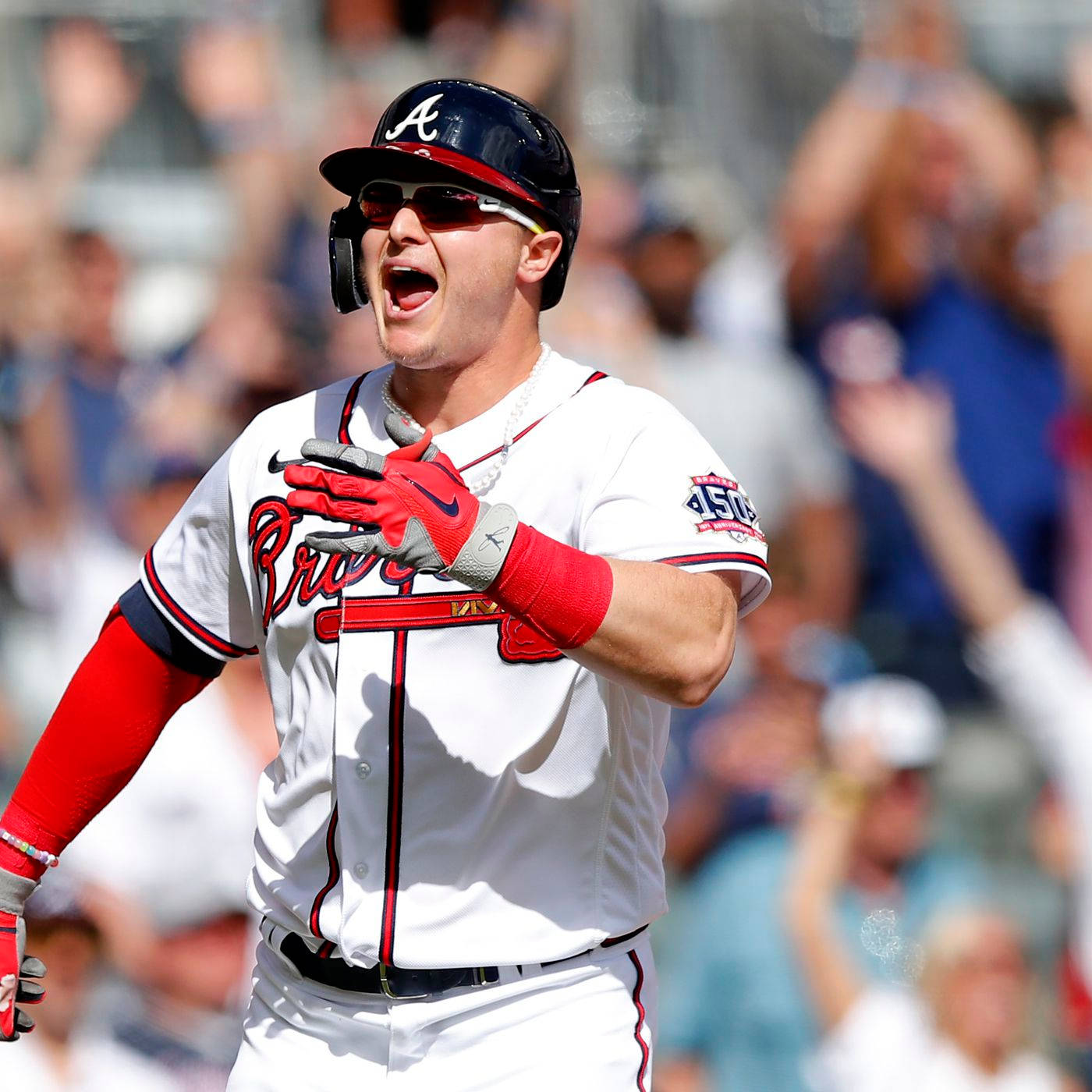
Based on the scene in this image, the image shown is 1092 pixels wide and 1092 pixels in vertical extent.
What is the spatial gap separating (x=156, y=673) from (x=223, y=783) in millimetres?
2112

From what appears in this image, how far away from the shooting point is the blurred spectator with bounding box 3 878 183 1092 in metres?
4.23

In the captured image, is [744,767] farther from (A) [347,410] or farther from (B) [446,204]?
(B) [446,204]

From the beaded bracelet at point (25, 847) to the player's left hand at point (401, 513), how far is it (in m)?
0.94

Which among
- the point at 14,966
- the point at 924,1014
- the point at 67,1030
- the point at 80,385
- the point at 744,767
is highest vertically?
the point at 80,385

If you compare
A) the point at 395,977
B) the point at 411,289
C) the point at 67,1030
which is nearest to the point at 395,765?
the point at 395,977

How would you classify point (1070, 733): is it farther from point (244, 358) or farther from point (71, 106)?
point (71, 106)

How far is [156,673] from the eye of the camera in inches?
106

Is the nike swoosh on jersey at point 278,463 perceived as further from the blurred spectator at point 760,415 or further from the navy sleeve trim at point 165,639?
the blurred spectator at point 760,415

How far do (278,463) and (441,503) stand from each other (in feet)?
1.54

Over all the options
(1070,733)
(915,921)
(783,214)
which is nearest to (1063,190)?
(783,214)

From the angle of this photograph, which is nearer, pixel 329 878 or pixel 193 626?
pixel 329 878

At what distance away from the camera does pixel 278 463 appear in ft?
8.00

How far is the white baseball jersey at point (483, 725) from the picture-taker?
7.57ft

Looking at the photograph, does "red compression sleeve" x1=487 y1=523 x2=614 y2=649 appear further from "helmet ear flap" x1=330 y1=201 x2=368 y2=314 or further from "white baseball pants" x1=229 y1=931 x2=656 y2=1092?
"helmet ear flap" x1=330 y1=201 x2=368 y2=314
